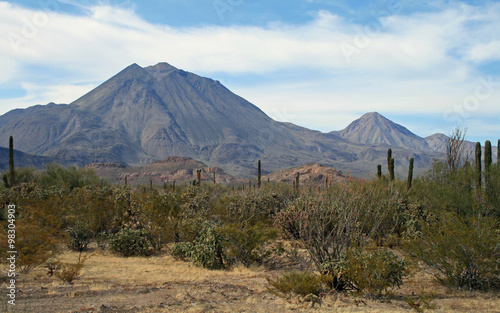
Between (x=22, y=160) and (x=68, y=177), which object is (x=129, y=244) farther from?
(x=22, y=160)

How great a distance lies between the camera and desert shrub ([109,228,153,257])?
13.2 meters

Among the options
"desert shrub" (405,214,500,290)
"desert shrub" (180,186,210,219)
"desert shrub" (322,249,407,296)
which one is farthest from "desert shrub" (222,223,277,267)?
"desert shrub" (405,214,500,290)

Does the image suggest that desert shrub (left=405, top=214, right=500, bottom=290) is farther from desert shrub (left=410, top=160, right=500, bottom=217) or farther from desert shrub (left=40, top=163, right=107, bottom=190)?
desert shrub (left=40, top=163, right=107, bottom=190)

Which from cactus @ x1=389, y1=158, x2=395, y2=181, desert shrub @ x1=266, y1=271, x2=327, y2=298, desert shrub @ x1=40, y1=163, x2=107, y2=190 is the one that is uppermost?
cactus @ x1=389, y1=158, x2=395, y2=181

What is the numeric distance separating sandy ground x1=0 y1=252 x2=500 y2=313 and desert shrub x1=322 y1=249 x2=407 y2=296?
287mm

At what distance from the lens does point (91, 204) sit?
48.6 feet

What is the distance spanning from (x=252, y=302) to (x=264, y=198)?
34.7 ft

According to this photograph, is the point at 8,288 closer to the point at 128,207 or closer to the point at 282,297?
the point at 282,297

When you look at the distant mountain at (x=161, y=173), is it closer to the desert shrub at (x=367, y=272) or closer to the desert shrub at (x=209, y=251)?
the desert shrub at (x=209, y=251)

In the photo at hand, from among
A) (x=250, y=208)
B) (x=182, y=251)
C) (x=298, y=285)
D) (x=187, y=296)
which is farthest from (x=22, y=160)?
(x=298, y=285)

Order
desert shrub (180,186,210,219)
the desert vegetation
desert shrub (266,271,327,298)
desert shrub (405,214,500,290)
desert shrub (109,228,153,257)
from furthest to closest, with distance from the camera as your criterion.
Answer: desert shrub (180,186,210,219) → desert shrub (109,228,153,257) → desert shrub (405,214,500,290) → the desert vegetation → desert shrub (266,271,327,298)

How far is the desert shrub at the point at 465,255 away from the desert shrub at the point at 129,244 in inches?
339

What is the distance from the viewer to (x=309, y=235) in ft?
28.1

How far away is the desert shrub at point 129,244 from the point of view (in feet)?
43.4
